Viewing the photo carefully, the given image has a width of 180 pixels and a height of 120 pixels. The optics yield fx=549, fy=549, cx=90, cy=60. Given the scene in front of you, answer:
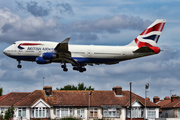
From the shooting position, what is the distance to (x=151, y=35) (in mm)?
132125

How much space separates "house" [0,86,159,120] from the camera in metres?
138

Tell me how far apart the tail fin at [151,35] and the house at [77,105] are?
17.1 meters

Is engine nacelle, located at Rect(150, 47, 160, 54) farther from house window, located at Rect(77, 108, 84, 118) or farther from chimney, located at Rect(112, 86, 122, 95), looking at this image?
house window, located at Rect(77, 108, 84, 118)

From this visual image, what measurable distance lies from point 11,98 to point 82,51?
27.6 metres

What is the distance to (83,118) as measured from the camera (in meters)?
139

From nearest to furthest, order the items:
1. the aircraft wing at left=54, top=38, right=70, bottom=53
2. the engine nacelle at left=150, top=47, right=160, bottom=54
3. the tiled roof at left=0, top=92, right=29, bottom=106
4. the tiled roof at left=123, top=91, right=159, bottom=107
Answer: the engine nacelle at left=150, top=47, right=160, bottom=54, the aircraft wing at left=54, top=38, right=70, bottom=53, the tiled roof at left=123, top=91, right=159, bottom=107, the tiled roof at left=0, top=92, right=29, bottom=106

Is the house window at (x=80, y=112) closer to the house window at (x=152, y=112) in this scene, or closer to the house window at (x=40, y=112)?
the house window at (x=40, y=112)

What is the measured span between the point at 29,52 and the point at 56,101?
55.8 ft

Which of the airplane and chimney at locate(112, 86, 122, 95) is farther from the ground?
the airplane

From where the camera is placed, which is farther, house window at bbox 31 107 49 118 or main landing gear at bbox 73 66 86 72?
house window at bbox 31 107 49 118

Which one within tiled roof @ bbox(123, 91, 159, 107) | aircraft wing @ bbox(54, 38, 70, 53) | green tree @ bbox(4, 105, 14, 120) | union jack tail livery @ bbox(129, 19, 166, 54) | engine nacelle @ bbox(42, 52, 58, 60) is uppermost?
union jack tail livery @ bbox(129, 19, 166, 54)

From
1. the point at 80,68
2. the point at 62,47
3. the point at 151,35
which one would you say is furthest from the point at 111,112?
the point at 62,47

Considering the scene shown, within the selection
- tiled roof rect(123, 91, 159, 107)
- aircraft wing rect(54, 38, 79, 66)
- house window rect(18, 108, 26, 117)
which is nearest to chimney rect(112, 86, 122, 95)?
tiled roof rect(123, 91, 159, 107)

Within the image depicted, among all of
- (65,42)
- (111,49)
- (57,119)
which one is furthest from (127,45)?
(57,119)
